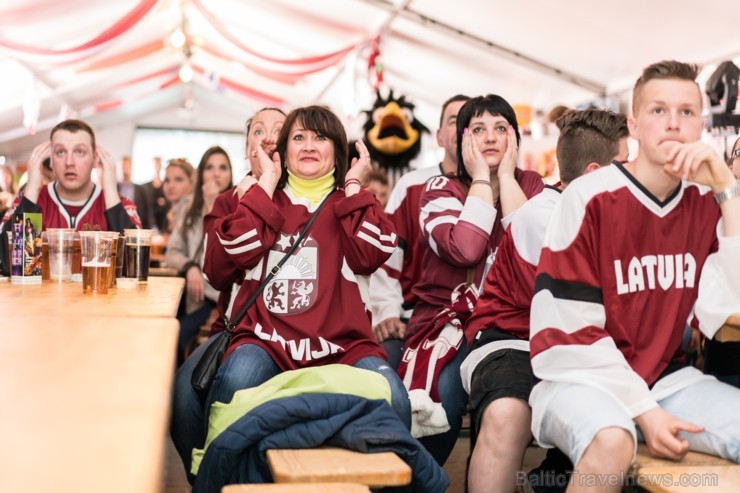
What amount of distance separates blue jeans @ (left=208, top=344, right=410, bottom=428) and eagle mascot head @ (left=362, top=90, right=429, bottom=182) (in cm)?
337

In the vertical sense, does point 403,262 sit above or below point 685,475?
above

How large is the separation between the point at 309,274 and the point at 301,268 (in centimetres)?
3

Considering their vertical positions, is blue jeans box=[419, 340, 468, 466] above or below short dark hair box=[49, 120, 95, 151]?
below

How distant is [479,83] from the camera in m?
9.43

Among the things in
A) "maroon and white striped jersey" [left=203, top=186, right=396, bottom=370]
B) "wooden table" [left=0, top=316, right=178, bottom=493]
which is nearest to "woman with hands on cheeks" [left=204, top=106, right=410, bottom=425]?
"maroon and white striped jersey" [left=203, top=186, right=396, bottom=370]

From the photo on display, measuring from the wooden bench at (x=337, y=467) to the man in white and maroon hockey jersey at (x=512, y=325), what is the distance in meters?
0.52

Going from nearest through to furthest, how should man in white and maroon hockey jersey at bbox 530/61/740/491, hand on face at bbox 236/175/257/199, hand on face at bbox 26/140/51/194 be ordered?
man in white and maroon hockey jersey at bbox 530/61/740/491
hand on face at bbox 236/175/257/199
hand on face at bbox 26/140/51/194

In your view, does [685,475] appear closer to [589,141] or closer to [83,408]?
[83,408]

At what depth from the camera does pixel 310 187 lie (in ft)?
8.61

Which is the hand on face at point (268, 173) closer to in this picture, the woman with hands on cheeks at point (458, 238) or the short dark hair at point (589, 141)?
the woman with hands on cheeks at point (458, 238)

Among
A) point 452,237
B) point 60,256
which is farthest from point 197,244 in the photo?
point 452,237

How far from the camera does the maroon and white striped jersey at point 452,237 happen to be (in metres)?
2.69

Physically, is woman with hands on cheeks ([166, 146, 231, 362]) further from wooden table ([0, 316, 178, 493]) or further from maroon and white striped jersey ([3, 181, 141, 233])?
wooden table ([0, 316, 178, 493])

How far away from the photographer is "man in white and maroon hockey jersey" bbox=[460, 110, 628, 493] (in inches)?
82.7
